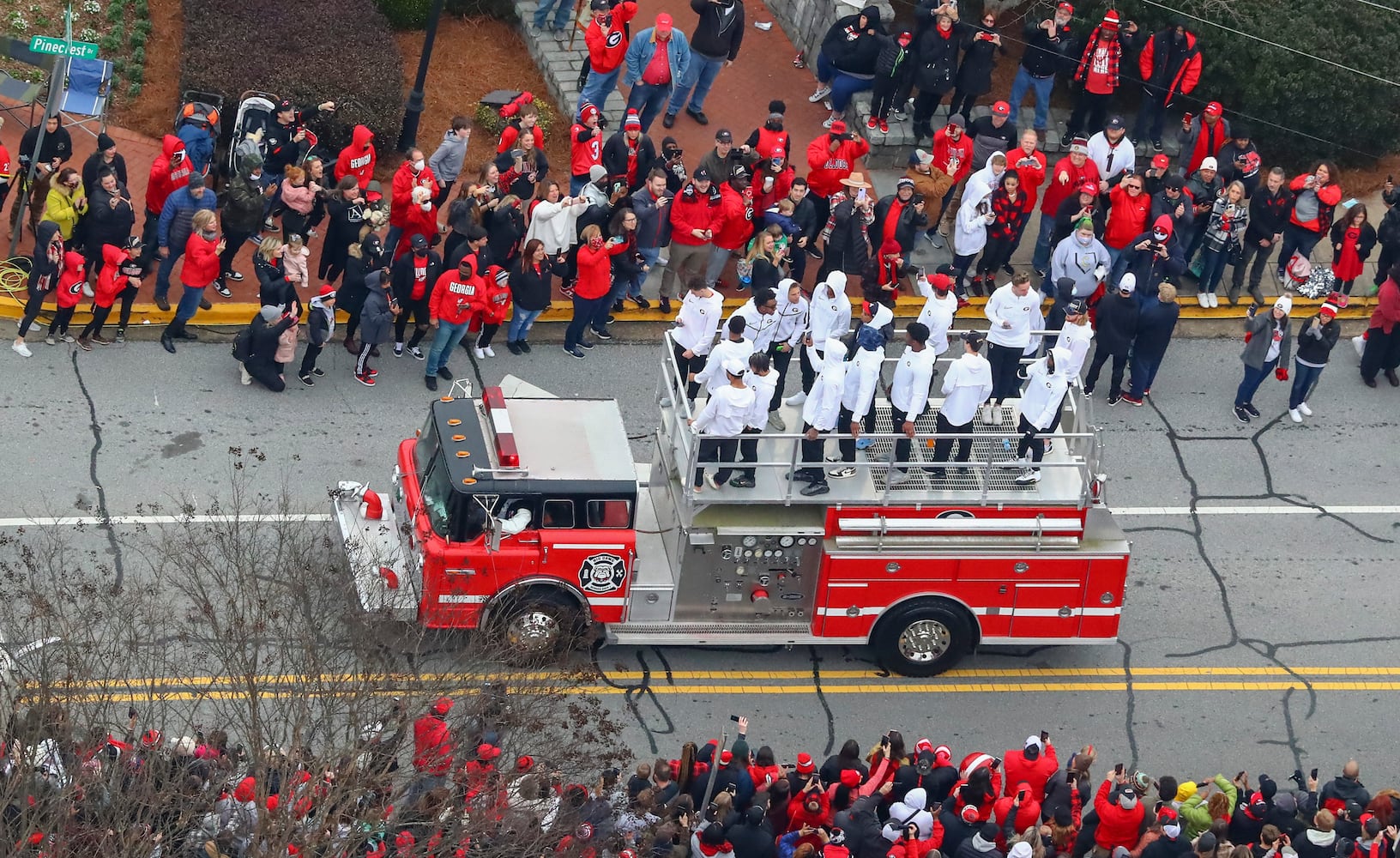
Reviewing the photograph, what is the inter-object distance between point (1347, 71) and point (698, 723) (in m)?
13.5

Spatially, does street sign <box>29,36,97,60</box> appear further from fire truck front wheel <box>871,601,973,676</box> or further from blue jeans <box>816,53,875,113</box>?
fire truck front wheel <box>871,601,973,676</box>

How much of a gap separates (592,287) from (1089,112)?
324 inches

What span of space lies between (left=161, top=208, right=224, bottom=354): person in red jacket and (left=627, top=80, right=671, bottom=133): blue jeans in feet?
20.0

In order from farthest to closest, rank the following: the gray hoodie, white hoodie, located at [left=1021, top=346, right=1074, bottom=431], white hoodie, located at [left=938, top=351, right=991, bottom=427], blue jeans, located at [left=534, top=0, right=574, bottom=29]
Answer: blue jeans, located at [left=534, top=0, right=574, bottom=29] < the gray hoodie < white hoodie, located at [left=1021, top=346, right=1074, bottom=431] < white hoodie, located at [left=938, top=351, right=991, bottom=427]

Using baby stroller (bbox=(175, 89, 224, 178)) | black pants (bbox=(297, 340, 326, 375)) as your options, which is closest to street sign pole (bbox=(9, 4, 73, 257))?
baby stroller (bbox=(175, 89, 224, 178))

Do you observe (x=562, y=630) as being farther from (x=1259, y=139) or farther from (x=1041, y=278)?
(x=1259, y=139)

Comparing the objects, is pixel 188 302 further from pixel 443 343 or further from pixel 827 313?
pixel 827 313

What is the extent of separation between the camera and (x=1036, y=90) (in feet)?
89.2

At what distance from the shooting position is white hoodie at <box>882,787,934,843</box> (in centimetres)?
1661

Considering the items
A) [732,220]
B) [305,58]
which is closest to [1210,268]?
[732,220]

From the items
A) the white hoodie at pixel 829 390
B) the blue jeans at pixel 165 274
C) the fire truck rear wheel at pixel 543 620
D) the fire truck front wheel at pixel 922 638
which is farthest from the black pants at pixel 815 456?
the blue jeans at pixel 165 274

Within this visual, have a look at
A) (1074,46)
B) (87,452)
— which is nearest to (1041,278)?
(1074,46)

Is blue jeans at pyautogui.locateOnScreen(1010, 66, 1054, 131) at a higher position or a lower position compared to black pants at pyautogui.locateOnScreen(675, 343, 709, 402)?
higher

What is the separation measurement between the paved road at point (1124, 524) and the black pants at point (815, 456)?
2011 mm
